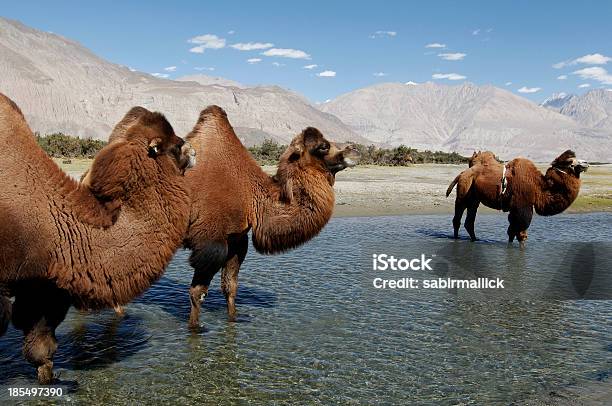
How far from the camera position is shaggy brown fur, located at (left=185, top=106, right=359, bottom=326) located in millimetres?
6520

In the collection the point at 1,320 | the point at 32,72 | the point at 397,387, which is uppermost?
the point at 32,72

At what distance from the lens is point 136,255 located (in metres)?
4.34

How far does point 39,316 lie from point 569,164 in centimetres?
1127

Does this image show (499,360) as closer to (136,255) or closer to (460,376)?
(460,376)

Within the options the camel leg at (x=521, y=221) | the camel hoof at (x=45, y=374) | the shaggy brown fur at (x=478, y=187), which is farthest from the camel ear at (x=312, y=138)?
the shaggy brown fur at (x=478, y=187)

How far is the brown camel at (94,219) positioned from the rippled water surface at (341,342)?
3.40ft

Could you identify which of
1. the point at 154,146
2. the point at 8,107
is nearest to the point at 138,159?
the point at 154,146

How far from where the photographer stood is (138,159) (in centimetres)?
432

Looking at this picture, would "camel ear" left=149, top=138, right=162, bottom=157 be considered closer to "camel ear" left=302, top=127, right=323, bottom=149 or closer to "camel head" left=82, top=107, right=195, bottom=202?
"camel head" left=82, top=107, right=195, bottom=202

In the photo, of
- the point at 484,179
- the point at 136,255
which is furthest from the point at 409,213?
the point at 136,255

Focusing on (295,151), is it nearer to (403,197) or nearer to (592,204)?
(403,197)

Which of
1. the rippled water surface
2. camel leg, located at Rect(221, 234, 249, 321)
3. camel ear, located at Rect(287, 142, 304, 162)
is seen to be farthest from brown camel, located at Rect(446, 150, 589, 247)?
camel leg, located at Rect(221, 234, 249, 321)

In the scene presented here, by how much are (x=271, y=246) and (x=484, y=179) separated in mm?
8069

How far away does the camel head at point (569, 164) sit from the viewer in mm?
12062
